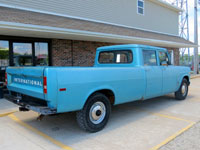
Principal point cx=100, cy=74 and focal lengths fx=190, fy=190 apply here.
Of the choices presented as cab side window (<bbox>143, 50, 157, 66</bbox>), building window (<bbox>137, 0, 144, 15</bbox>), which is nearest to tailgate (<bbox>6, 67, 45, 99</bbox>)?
cab side window (<bbox>143, 50, 157, 66</bbox>)

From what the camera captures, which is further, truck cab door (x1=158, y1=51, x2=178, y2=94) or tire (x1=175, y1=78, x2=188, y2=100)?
tire (x1=175, y1=78, x2=188, y2=100)

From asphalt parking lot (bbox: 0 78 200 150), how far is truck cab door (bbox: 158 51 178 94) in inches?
27.5

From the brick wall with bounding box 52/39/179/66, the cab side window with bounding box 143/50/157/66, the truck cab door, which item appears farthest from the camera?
the brick wall with bounding box 52/39/179/66

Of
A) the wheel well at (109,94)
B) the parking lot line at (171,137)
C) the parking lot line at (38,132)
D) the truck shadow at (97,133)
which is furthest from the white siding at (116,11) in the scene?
the parking lot line at (171,137)

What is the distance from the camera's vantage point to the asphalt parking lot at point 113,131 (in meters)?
3.59

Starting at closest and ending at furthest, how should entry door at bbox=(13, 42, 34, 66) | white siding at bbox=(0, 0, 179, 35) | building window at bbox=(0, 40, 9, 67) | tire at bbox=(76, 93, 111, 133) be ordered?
1. tire at bbox=(76, 93, 111, 133)
2. building window at bbox=(0, 40, 9, 67)
3. entry door at bbox=(13, 42, 34, 66)
4. white siding at bbox=(0, 0, 179, 35)

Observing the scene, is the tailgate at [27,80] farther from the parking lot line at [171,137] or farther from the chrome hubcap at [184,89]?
the chrome hubcap at [184,89]

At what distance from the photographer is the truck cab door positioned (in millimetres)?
5961

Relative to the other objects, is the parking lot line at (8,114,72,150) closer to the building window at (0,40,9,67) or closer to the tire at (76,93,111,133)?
the tire at (76,93,111,133)

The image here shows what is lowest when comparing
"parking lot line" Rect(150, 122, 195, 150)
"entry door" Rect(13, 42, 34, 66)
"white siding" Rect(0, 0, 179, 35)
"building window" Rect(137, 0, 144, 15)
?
"parking lot line" Rect(150, 122, 195, 150)

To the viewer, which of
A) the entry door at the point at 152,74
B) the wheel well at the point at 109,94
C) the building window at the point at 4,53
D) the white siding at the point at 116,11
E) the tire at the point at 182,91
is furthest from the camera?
the white siding at the point at 116,11

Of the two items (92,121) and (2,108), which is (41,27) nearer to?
(2,108)

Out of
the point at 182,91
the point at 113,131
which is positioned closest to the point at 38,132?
the point at 113,131

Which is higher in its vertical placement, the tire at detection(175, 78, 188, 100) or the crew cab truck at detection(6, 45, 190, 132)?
the crew cab truck at detection(6, 45, 190, 132)
